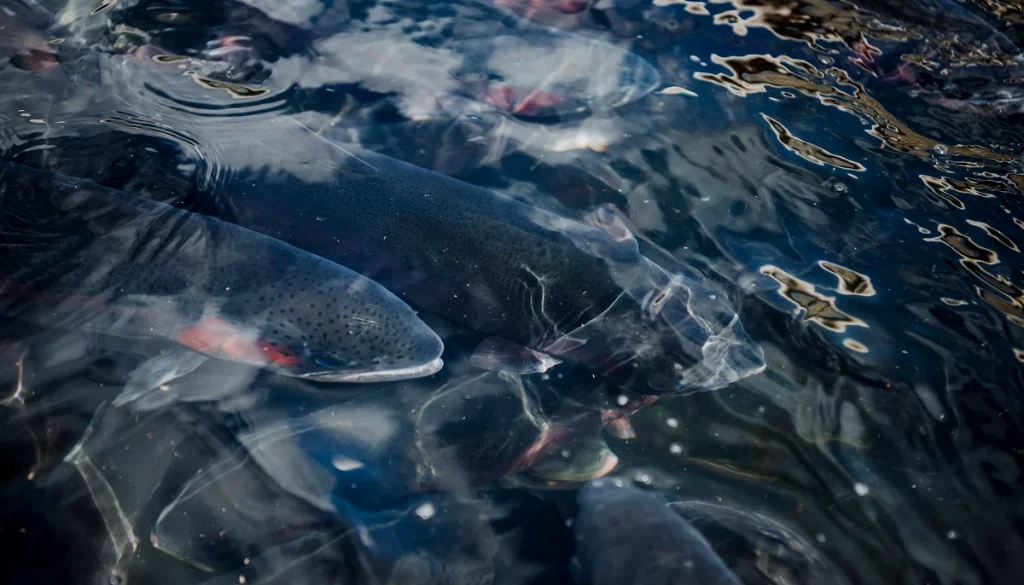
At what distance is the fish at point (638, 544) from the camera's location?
2.03 meters

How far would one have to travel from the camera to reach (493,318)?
298cm

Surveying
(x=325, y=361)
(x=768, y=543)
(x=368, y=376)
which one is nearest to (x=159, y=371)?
(x=325, y=361)

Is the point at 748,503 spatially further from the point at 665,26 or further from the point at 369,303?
the point at 665,26

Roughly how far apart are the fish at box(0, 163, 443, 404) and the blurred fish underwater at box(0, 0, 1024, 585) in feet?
0.05

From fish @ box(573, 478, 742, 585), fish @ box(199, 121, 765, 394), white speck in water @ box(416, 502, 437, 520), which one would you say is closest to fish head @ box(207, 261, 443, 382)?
fish @ box(199, 121, 765, 394)

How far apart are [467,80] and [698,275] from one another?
219cm

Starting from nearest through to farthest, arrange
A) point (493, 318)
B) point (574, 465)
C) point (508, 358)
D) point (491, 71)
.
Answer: point (574, 465) → point (508, 358) → point (493, 318) → point (491, 71)

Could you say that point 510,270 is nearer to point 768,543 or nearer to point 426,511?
point 426,511

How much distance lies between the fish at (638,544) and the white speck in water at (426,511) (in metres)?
0.54

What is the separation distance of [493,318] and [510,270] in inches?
9.7

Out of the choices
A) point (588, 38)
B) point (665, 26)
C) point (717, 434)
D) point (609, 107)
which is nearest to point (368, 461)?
point (717, 434)

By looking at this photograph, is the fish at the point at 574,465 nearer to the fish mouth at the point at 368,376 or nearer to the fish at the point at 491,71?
the fish mouth at the point at 368,376

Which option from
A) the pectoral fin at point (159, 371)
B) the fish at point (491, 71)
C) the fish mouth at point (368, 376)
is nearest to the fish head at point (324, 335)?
the fish mouth at point (368, 376)

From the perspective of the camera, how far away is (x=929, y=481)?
2492 mm
